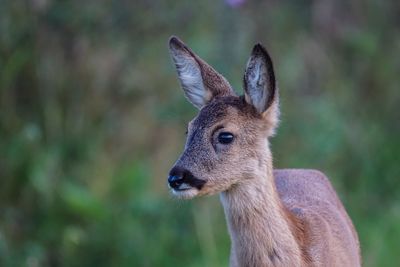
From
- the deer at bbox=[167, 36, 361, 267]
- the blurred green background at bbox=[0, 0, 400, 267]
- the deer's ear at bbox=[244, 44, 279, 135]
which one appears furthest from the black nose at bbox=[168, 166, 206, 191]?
the blurred green background at bbox=[0, 0, 400, 267]

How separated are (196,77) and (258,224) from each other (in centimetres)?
104

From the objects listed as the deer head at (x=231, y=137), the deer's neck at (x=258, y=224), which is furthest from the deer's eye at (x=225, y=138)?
the deer's neck at (x=258, y=224)

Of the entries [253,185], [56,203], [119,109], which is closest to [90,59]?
[119,109]

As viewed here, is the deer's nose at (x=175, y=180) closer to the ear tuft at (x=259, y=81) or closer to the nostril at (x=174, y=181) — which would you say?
the nostril at (x=174, y=181)

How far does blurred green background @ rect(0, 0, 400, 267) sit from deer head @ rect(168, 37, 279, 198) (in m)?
2.63

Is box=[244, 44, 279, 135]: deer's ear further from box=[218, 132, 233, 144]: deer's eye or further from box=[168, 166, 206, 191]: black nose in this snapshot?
box=[168, 166, 206, 191]: black nose

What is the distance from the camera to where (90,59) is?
11383 millimetres

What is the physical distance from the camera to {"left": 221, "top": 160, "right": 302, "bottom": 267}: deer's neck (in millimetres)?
7086

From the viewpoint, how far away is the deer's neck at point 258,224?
23.2ft

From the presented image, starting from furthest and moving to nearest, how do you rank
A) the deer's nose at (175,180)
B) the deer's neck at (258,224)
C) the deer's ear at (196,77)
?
the deer's ear at (196,77) → the deer's neck at (258,224) → the deer's nose at (175,180)

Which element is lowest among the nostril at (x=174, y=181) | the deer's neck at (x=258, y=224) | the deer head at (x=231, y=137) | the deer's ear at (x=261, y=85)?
the deer's neck at (x=258, y=224)

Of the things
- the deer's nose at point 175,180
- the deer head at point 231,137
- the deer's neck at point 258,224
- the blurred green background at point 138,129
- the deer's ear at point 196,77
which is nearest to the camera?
the deer's nose at point 175,180

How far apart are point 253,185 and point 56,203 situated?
12.4ft

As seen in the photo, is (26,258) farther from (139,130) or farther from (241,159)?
(241,159)
